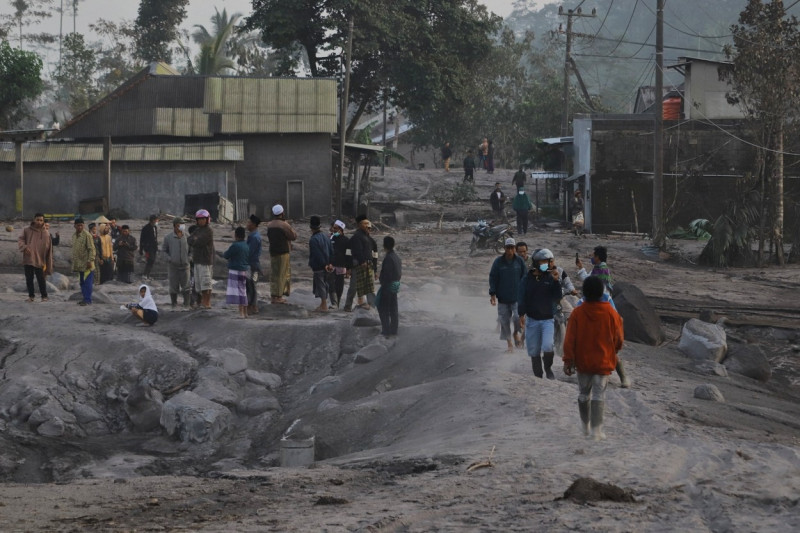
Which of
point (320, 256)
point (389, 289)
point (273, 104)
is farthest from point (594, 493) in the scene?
point (273, 104)

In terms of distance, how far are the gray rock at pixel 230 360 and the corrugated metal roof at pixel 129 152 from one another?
19.6m

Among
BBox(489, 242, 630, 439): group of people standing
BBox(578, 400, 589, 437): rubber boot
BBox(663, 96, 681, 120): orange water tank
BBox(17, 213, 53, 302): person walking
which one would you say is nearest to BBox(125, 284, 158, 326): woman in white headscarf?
BBox(17, 213, 53, 302): person walking

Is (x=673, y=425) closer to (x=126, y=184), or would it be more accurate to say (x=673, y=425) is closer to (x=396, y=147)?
(x=126, y=184)

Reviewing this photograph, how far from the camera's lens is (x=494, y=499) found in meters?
7.26

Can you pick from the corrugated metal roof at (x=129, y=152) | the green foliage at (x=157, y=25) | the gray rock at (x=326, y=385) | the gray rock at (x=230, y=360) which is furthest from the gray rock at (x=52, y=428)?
the green foliage at (x=157, y=25)

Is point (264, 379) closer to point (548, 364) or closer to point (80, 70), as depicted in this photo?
point (548, 364)

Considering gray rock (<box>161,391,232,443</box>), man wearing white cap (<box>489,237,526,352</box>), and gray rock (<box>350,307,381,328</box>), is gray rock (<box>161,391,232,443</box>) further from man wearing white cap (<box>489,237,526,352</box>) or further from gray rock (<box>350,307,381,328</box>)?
man wearing white cap (<box>489,237,526,352</box>)

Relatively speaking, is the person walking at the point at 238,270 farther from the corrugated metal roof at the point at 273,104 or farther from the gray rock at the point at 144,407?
the corrugated metal roof at the point at 273,104

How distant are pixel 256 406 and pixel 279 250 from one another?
3.44 m

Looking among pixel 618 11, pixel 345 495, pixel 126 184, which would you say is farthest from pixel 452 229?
pixel 618 11

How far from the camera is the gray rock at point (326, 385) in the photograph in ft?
44.8

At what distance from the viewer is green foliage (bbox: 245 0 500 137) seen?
40.0 m

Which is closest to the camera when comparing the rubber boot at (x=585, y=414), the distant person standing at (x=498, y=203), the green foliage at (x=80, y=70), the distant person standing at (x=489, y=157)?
the rubber boot at (x=585, y=414)

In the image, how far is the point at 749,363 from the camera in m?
15.2
